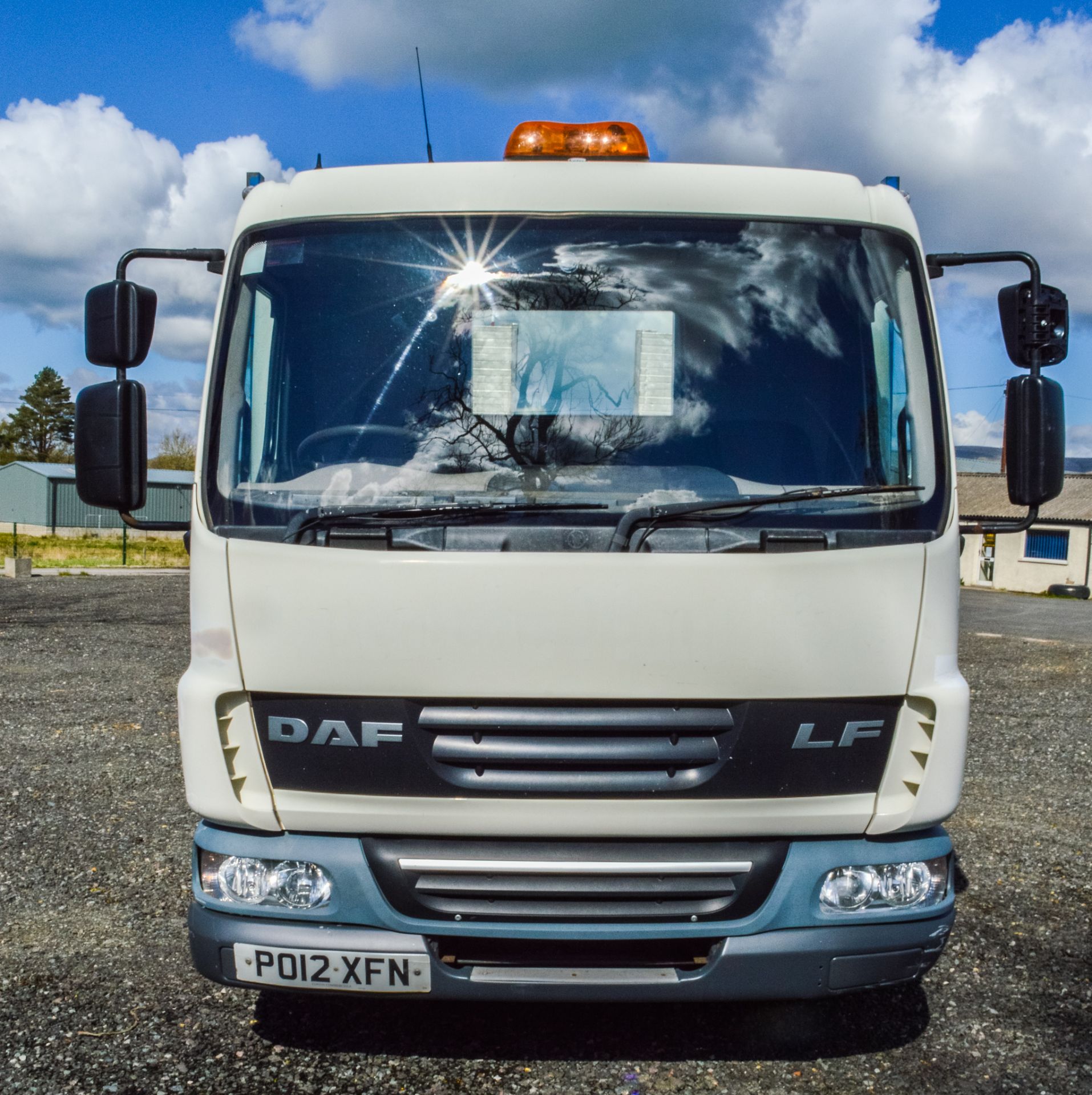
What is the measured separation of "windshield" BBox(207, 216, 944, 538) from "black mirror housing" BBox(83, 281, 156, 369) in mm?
303

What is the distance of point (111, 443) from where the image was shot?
10.00 ft

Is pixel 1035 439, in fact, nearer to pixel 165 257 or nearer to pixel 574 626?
pixel 574 626

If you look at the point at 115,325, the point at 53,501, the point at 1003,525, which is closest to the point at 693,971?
the point at 1003,525

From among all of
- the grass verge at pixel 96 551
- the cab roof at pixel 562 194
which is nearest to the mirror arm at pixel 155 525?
the cab roof at pixel 562 194

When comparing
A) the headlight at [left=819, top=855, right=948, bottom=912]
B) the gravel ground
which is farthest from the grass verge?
the headlight at [left=819, top=855, right=948, bottom=912]

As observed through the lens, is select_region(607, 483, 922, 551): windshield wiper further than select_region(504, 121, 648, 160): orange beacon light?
No

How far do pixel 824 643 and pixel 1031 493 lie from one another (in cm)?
92

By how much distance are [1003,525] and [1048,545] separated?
38.8m

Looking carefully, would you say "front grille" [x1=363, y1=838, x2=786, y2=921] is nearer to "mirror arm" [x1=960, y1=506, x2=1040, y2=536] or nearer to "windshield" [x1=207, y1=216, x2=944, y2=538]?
"windshield" [x1=207, y1=216, x2=944, y2=538]

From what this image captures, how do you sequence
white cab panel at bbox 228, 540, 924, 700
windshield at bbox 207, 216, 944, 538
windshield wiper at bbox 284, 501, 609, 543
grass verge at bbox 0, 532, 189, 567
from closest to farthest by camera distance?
white cab panel at bbox 228, 540, 924, 700 < windshield wiper at bbox 284, 501, 609, 543 < windshield at bbox 207, 216, 944, 538 < grass verge at bbox 0, 532, 189, 567

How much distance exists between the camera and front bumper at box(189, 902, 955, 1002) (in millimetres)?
2691

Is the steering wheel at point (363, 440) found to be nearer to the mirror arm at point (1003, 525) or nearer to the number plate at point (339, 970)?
the number plate at point (339, 970)

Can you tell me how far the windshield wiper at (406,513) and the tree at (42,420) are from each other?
324ft

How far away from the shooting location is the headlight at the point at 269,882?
2.78m
